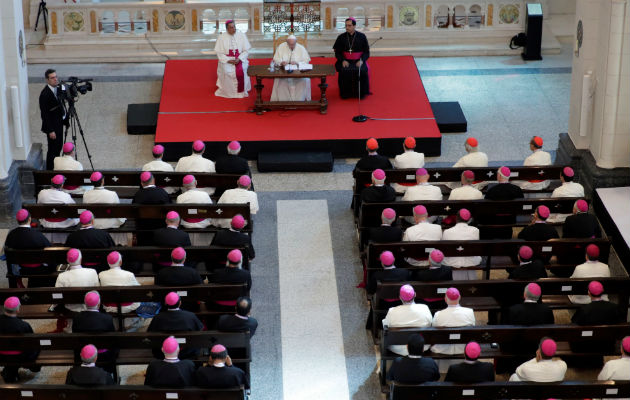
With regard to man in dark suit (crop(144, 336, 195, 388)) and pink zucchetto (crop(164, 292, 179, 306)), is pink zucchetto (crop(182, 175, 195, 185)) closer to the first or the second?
pink zucchetto (crop(164, 292, 179, 306))

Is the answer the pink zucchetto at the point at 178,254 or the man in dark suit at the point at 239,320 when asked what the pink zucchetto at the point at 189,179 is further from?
the man in dark suit at the point at 239,320

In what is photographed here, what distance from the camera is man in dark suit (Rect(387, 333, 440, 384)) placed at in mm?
10539

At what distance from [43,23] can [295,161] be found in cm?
893

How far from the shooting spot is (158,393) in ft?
33.9

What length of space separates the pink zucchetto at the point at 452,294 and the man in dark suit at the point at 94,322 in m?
3.71

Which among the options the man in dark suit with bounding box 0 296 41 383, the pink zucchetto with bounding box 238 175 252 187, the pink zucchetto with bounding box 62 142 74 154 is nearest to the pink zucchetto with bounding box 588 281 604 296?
the pink zucchetto with bounding box 238 175 252 187

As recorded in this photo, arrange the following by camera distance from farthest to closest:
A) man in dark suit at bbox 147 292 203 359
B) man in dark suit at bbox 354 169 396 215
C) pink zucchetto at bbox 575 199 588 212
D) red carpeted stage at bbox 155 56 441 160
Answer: red carpeted stage at bbox 155 56 441 160
man in dark suit at bbox 354 169 396 215
pink zucchetto at bbox 575 199 588 212
man in dark suit at bbox 147 292 203 359

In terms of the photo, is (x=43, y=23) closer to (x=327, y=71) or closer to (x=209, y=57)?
(x=209, y=57)

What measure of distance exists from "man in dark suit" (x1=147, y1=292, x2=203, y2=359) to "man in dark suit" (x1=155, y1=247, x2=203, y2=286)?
2.34 feet

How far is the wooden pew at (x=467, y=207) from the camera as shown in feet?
46.3

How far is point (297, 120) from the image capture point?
18.5 meters

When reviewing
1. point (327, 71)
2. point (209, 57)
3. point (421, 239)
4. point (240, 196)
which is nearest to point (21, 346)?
point (240, 196)

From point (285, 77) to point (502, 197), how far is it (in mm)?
5656

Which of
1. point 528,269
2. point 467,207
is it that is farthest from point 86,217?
point 528,269
